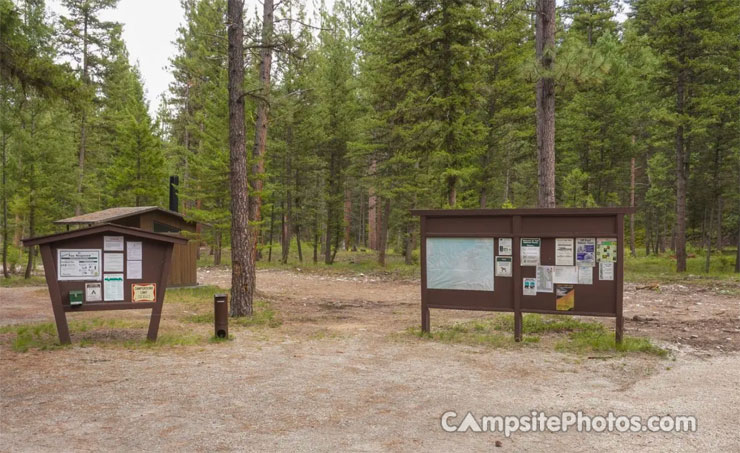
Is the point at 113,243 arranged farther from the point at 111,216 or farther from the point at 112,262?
the point at 111,216

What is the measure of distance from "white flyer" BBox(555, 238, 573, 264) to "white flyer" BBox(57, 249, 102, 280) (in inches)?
312

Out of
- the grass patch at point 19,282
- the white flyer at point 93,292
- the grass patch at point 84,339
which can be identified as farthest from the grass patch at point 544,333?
the grass patch at point 19,282

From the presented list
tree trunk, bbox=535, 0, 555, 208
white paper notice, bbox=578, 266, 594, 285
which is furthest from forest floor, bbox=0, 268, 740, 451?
tree trunk, bbox=535, 0, 555, 208

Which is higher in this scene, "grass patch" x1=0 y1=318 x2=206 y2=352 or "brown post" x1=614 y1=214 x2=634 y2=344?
"brown post" x1=614 y1=214 x2=634 y2=344

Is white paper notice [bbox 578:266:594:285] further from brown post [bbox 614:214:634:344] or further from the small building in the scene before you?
the small building

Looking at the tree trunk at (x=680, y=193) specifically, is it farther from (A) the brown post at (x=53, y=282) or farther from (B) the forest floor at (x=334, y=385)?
(A) the brown post at (x=53, y=282)

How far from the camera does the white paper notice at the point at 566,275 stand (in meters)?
8.60

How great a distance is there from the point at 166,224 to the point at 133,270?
1091 centimetres

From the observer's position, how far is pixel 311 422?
16.4 feet

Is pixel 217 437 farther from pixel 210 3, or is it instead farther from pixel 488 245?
pixel 210 3

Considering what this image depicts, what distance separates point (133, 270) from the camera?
883 centimetres

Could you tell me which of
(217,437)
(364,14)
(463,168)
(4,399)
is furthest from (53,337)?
(364,14)

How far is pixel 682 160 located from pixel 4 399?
26.8 metres

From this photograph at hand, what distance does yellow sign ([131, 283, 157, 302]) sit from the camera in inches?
346
